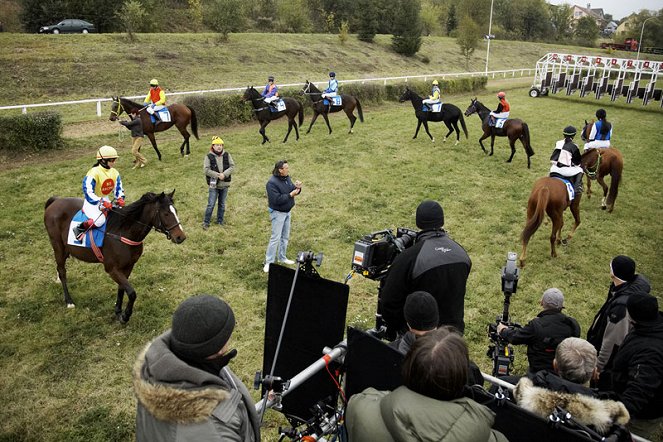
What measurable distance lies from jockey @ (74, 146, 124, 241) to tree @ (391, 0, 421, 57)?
124 ft

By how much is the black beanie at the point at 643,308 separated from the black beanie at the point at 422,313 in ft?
5.28

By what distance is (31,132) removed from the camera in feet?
41.1

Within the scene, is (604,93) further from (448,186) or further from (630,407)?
(630,407)

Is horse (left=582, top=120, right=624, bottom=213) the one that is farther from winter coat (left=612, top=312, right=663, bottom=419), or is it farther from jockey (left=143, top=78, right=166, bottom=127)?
jockey (left=143, top=78, right=166, bottom=127)

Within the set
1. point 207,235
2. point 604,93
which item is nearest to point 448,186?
point 207,235

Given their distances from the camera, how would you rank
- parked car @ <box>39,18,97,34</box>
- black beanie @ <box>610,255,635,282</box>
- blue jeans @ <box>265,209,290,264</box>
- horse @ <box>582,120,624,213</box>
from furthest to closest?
parked car @ <box>39,18,97,34</box>
horse @ <box>582,120,624,213</box>
blue jeans @ <box>265,209,290,264</box>
black beanie @ <box>610,255,635,282</box>

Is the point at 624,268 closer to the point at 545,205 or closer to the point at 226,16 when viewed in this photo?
the point at 545,205

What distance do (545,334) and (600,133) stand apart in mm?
→ 9044

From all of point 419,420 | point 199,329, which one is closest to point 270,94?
point 199,329

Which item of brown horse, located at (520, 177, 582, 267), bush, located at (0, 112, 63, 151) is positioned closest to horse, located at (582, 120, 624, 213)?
brown horse, located at (520, 177, 582, 267)

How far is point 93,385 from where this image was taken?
491 cm

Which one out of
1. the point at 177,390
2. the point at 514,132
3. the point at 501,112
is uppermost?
the point at 177,390

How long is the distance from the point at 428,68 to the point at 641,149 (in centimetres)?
2605

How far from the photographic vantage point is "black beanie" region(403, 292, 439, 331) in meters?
2.78
